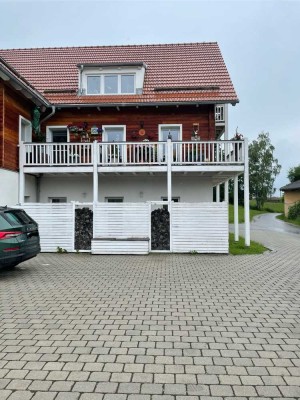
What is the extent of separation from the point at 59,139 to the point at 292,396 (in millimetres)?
16219

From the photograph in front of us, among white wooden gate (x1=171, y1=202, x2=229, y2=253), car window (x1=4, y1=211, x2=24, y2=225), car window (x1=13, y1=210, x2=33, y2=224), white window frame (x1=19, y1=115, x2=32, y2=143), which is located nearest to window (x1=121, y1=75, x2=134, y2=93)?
white window frame (x1=19, y1=115, x2=32, y2=143)

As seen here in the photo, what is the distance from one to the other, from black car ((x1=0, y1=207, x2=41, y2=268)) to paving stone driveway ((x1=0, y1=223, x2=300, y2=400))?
1.73 ft

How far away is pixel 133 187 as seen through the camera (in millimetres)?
16812

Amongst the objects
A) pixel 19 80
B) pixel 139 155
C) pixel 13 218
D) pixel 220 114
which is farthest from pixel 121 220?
pixel 220 114

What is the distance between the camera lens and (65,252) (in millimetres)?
13383

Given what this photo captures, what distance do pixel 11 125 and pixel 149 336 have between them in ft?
38.9

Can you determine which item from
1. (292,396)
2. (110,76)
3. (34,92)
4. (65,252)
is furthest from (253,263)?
(110,76)

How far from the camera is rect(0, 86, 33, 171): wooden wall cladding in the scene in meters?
13.6

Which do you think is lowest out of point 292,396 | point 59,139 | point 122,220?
point 292,396

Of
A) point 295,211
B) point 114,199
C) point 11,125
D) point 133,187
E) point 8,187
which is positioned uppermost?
point 11,125

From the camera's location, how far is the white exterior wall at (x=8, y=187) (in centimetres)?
1350

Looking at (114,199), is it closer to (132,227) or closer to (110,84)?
(132,227)

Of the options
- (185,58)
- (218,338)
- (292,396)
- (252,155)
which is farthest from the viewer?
(252,155)

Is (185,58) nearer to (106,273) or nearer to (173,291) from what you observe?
(106,273)
